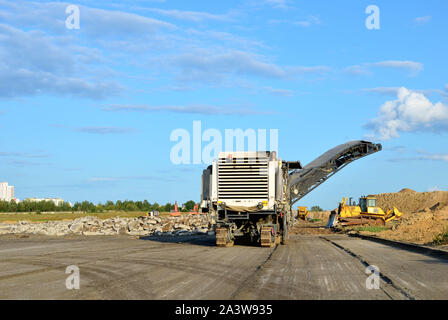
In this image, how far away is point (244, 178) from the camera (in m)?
24.0

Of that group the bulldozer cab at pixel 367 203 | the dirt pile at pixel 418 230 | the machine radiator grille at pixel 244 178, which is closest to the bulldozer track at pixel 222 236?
the machine radiator grille at pixel 244 178

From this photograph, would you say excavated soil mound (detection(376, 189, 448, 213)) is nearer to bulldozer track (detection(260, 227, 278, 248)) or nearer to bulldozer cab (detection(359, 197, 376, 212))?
bulldozer cab (detection(359, 197, 376, 212))

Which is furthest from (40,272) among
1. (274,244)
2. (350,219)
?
(350,219)

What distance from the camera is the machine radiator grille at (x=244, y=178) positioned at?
23938mm

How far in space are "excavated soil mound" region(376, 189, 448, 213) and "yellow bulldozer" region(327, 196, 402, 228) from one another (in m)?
45.8

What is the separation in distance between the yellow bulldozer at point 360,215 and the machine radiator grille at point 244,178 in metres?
25.1

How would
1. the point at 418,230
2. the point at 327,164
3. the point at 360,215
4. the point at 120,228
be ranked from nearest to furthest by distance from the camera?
the point at 418,230 < the point at 327,164 < the point at 120,228 < the point at 360,215

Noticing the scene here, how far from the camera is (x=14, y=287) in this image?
11.0m

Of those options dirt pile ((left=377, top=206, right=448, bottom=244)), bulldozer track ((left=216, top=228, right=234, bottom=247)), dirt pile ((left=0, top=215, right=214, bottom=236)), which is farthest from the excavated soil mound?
bulldozer track ((left=216, top=228, right=234, bottom=247))

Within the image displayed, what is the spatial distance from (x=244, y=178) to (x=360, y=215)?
27.5 meters

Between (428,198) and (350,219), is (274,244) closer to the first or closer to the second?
(350,219)
